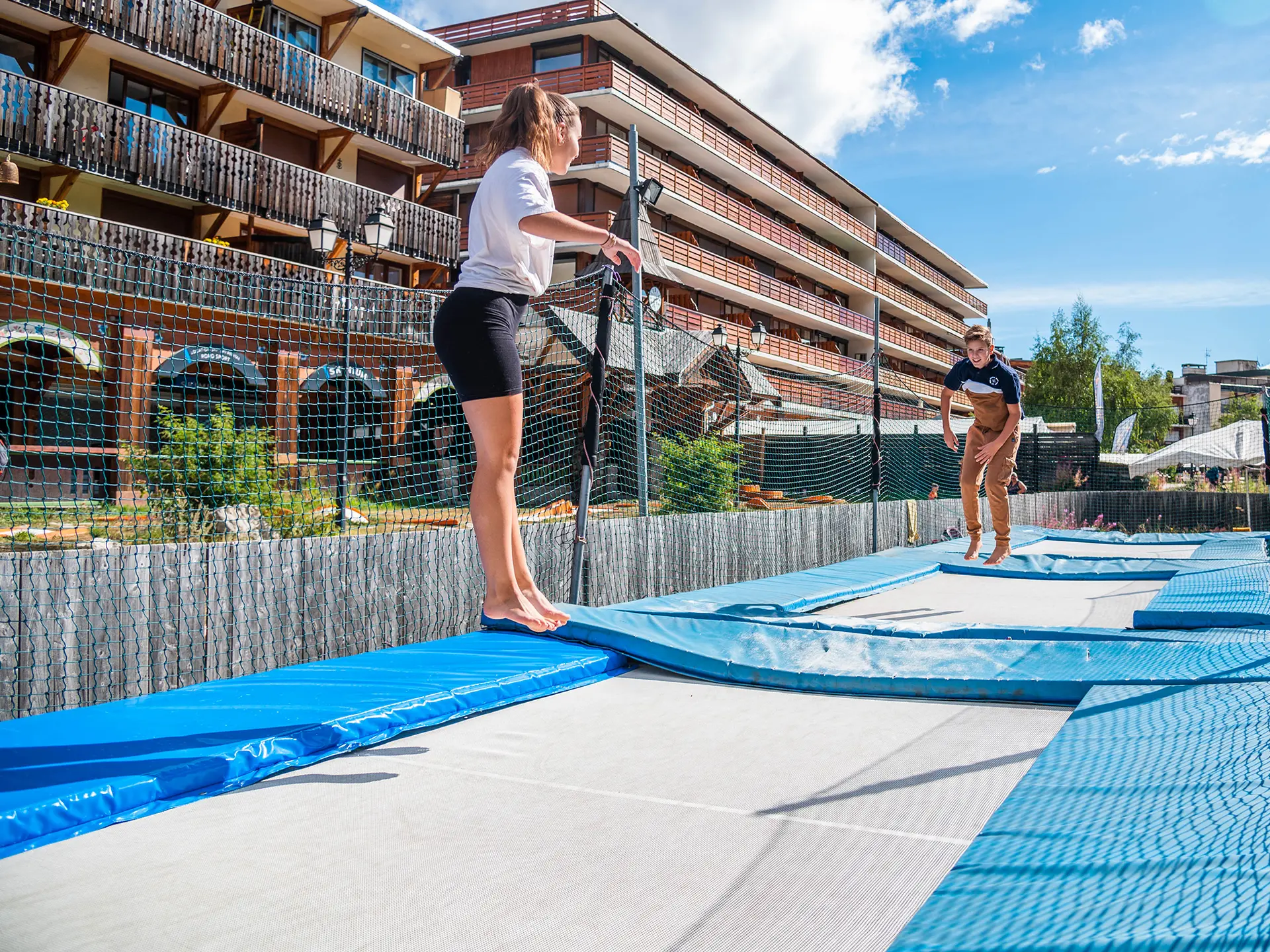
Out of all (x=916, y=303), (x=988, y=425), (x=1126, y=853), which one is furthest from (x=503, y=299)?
(x=916, y=303)

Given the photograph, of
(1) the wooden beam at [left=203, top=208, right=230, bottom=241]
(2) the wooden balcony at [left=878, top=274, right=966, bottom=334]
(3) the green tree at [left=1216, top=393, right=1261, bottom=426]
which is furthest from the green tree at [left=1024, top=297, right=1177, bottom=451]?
(1) the wooden beam at [left=203, top=208, right=230, bottom=241]

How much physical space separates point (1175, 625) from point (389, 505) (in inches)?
165

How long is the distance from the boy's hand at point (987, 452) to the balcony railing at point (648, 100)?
1275 cm

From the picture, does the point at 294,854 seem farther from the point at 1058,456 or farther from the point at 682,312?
the point at 682,312

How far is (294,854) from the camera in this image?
1.46 meters

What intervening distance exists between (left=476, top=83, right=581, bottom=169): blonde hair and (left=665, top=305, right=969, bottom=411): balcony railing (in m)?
13.9

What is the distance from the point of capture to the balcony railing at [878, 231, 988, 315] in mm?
32875

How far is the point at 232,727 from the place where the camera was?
6.55 feet

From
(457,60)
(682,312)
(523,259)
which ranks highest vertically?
(457,60)

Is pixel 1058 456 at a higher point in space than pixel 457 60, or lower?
lower

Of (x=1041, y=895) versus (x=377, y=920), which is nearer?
(x=1041, y=895)

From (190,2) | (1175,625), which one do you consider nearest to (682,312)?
(190,2)

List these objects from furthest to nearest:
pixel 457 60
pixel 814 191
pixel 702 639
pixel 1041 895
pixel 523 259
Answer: pixel 814 191 → pixel 457 60 → pixel 702 639 → pixel 523 259 → pixel 1041 895

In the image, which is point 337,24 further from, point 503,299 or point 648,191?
point 503,299
